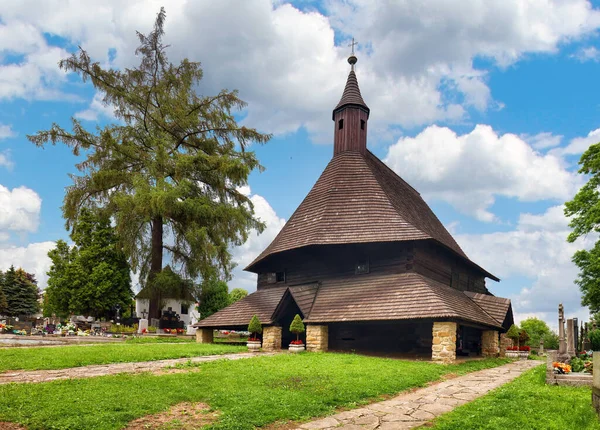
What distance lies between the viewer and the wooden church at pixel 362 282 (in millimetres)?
17250

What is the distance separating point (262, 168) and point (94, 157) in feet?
33.3

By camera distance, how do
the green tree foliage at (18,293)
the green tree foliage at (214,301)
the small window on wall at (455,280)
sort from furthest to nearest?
the green tree foliage at (18,293) → the green tree foliage at (214,301) → the small window on wall at (455,280)

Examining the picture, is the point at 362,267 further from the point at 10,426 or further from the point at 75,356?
the point at 10,426

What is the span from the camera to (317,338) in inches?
713

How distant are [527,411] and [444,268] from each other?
14608 millimetres

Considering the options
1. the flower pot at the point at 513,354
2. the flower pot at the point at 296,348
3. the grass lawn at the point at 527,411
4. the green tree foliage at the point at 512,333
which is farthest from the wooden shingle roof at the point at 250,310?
the grass lawn at the point at 527,411

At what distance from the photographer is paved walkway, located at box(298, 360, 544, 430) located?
681 centimetres

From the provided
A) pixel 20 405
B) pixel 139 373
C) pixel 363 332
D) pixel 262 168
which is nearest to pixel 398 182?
pixel 262 168

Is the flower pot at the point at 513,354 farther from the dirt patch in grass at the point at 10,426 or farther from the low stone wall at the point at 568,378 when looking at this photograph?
the dirt patch in grass at the point at 10,426

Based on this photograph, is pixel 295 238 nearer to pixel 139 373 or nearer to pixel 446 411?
pixel 139 373

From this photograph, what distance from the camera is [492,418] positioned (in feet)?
23.0

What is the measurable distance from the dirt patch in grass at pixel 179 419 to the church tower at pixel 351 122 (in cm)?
1898

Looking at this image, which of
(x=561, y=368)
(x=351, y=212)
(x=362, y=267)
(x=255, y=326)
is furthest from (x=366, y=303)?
(x=561, y=368)

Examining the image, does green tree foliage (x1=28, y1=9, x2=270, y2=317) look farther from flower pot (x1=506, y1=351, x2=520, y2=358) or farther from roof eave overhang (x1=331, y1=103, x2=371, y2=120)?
flower pot (x1=506, y1=351, x2=520, y2=358)
